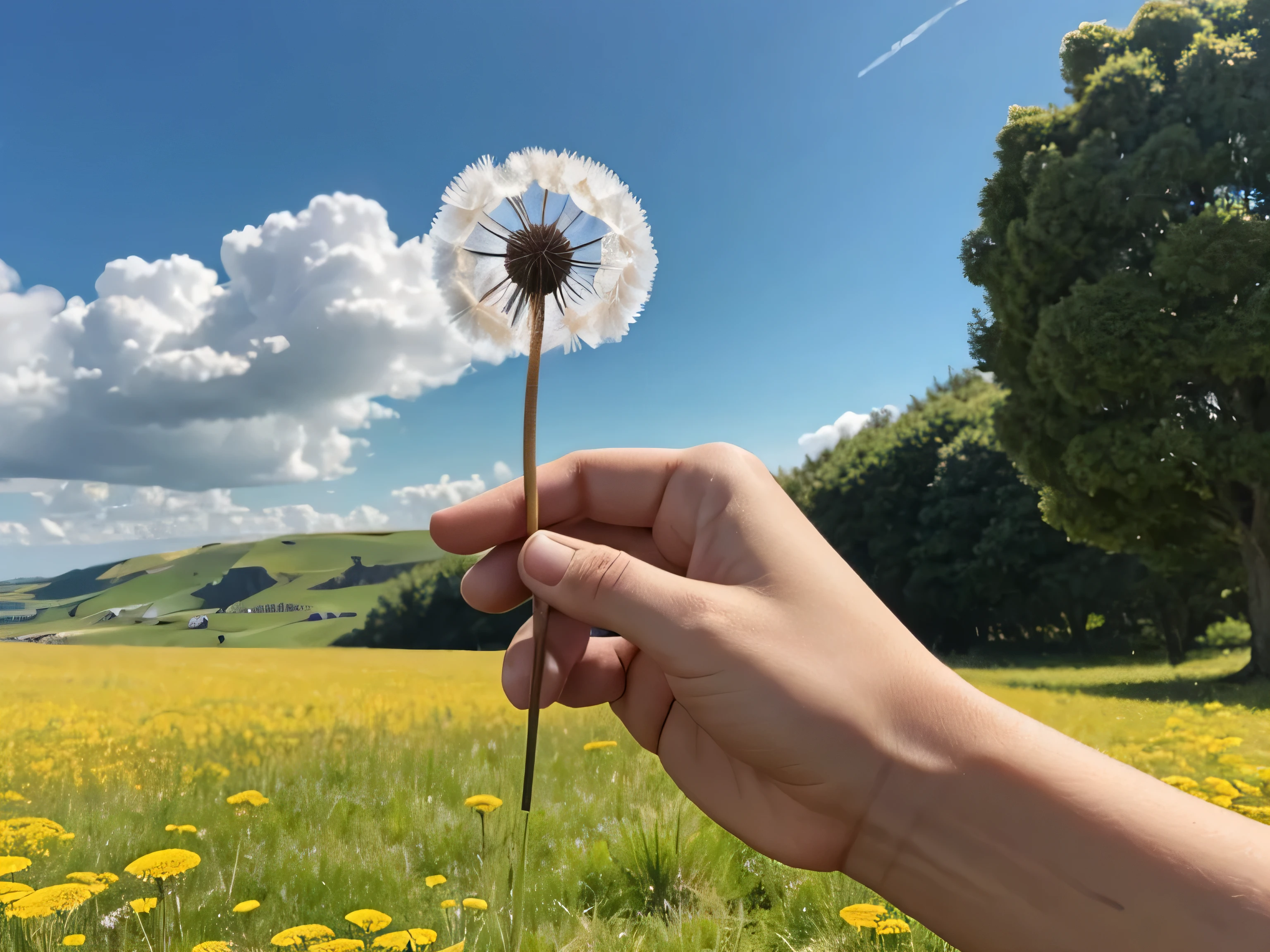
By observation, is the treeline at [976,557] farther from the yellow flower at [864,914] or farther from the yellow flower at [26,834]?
the yellow flower at [26,834]

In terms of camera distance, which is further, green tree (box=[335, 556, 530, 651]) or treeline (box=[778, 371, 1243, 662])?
treeline (box=[778, 371, 1243, 662])

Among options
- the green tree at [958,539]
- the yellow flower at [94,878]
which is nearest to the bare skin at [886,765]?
the yellow flower at [94,878]

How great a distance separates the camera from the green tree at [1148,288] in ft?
43.0

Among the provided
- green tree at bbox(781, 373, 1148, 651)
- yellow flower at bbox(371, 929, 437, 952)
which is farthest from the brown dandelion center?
green tree at bbox(781, 373, 1148, 651)

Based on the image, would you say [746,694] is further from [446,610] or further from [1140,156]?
[446,610]

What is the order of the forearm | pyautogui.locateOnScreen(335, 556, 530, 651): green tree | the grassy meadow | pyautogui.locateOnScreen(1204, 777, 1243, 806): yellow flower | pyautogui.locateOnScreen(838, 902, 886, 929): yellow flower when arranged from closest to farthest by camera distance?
the forearm → pyautogui.locateOnScreen(838, 902, 886, 929): yellow flower → the grassy meadow → pyautogui.locateOnScreen(1204, 777, 1243, 806): yellow flower → pyautogui.locateOnScreen(335, 556, 530, 651): green tree

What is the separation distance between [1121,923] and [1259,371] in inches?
649

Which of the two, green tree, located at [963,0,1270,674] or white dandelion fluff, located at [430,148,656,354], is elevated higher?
green tree, located at [963,0,1270,674]

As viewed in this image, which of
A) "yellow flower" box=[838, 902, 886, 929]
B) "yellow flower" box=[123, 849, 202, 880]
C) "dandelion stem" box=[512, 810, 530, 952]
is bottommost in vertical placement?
"yellow flower" box=[838, 902, 886, 929]

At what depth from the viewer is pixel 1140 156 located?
13.9 metres

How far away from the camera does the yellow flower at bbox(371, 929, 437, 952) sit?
6.72 feet

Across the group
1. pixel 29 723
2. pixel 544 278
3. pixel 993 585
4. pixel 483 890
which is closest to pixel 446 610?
pixel 29 723

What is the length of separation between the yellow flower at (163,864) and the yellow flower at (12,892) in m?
0.33

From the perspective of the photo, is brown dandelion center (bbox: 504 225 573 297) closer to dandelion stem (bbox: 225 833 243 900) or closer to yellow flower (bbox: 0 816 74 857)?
dandelion stem (bbox: 225 833 243 900)
